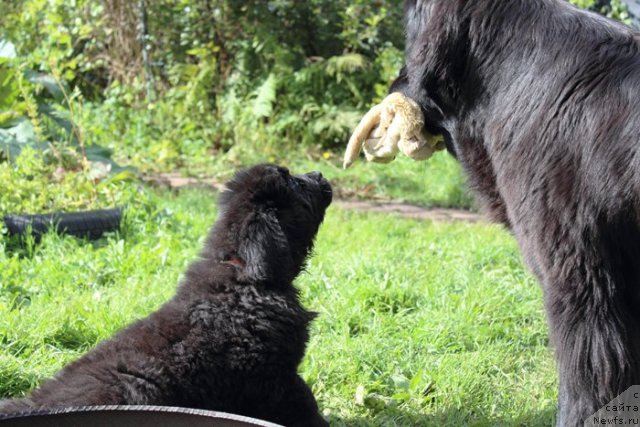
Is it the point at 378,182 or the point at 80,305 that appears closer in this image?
the point at 80,305

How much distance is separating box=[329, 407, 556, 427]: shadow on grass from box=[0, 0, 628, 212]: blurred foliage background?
15.5 ft

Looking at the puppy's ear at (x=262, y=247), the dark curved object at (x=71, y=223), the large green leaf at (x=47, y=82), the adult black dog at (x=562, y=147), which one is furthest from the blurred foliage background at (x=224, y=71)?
the adult black dog at (x=562, y=147)

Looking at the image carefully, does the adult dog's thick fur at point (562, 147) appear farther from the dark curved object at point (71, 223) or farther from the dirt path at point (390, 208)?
the dirt path at point (390, 208)

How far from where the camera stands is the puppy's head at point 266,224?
2830 millimetres

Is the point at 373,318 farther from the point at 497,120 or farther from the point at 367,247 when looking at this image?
the point at 497,120

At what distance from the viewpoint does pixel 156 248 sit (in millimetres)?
4707

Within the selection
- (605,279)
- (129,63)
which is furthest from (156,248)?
(129,63)

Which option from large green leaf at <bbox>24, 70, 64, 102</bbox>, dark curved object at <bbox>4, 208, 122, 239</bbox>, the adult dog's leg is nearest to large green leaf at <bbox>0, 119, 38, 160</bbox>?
large green leaf at <bbox>24, 70, 64, 102</bbox>

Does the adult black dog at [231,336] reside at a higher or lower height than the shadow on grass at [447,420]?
higher

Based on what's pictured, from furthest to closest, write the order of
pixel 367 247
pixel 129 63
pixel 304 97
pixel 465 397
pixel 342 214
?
pixel 129 63, pixel 304 97, pixel 342 214, pixel 367 247, pixel 465 397

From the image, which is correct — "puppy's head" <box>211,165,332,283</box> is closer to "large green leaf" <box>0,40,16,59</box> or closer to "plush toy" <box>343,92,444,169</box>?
"plush toy" <box>343,92,444,169</box>

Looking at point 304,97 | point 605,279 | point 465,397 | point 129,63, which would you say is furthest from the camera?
point 129,63

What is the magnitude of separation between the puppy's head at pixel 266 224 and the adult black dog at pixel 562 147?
0.67 meters

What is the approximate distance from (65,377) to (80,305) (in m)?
1.30
